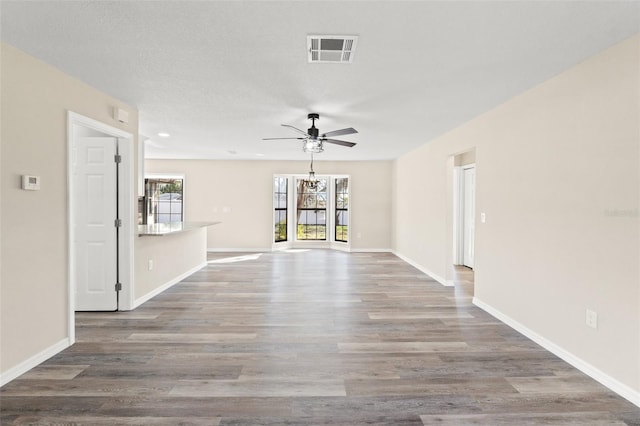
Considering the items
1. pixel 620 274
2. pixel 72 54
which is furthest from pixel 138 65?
pixel 620 274

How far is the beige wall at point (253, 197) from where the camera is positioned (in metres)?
8.70

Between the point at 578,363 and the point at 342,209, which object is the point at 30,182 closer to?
the point at 578,363

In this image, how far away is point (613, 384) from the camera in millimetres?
2312

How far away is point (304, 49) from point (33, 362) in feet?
10.6

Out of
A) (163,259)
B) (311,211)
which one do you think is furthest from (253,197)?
(163,259)

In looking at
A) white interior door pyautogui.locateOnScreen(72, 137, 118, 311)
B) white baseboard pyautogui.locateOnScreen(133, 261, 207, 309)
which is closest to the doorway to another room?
white baseboard pyautogui.locateOnScreen(133, 261, 207, 309)

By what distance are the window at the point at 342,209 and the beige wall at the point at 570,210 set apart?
16.0 feet

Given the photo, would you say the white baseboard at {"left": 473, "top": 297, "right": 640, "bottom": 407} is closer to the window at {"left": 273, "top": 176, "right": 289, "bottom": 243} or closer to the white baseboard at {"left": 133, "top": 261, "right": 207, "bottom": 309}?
the white baseboard at {"left": 133, "top": 261, "right": 207, "bottom": 309}

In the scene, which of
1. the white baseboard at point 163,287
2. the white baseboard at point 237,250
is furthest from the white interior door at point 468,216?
the white baseboard at point 163,287

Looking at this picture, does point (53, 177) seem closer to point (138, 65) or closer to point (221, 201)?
point (138, 65)

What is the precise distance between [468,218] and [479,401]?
211 inches

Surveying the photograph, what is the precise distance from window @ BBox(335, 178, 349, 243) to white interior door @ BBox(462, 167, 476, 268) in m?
3.10

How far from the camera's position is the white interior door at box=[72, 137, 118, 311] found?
12.6 ft

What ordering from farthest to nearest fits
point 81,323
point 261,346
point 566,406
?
point 81,323 → point 261,346 → point 566,406
